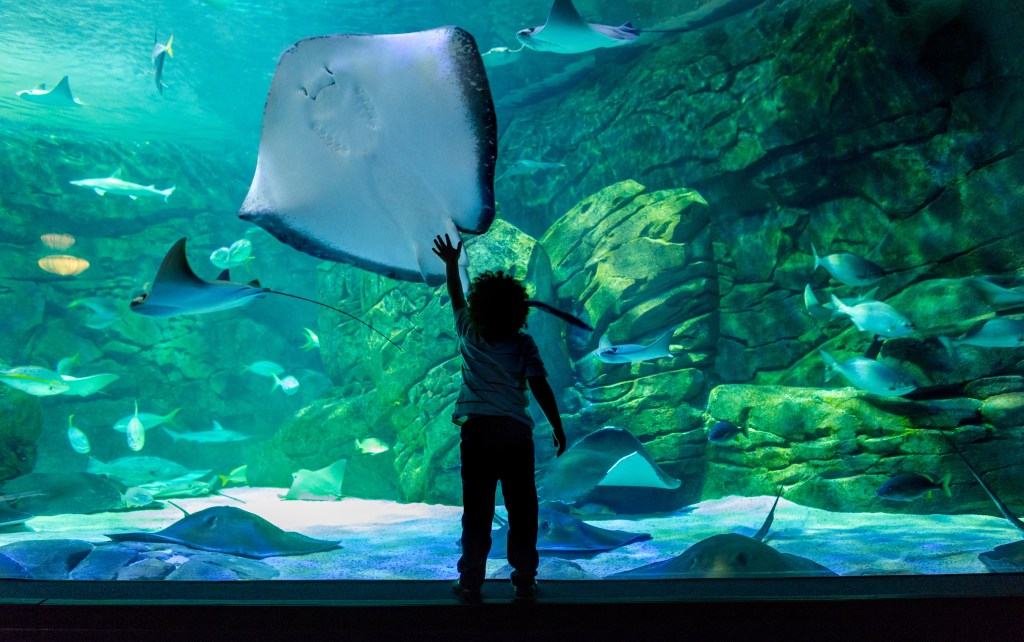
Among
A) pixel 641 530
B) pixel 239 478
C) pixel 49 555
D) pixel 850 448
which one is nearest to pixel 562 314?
pixel 49 555

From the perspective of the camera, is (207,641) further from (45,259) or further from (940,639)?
(45,259)

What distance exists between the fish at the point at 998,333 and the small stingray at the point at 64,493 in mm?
7727

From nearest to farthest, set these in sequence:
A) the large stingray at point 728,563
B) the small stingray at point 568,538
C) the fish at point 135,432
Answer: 1. the large stingray at point 728,563
2. the small stingray at point 568,538
3. the fish at point 135,432

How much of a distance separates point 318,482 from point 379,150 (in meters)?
5.70

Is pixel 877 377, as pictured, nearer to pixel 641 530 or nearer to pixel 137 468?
pixel 641 530

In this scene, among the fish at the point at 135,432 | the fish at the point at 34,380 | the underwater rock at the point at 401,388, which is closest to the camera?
the fish at the point at 34,380

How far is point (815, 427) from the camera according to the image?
4.98 m

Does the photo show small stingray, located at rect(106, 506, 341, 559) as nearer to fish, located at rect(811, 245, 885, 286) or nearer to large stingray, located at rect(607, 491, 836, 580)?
large stingray, located at rect(607, 491, 836, 580)

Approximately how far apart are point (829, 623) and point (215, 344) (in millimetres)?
12796

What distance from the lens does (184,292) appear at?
2428mm

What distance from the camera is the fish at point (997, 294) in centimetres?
475

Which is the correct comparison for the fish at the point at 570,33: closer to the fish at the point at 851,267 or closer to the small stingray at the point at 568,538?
Answer: the fish at the point at 851,267

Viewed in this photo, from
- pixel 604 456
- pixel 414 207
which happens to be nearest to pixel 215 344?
pixel 604 456

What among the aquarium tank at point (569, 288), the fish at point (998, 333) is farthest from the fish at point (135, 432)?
the fish at point (998, 333)
